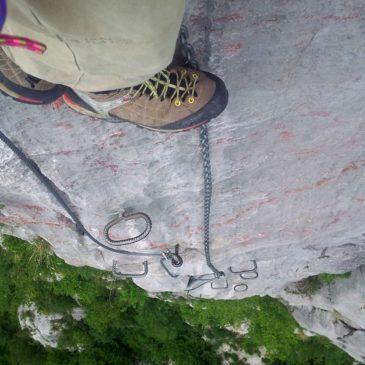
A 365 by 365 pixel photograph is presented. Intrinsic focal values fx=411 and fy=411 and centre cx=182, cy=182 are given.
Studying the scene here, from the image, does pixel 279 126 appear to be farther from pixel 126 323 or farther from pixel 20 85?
pixel 126 323

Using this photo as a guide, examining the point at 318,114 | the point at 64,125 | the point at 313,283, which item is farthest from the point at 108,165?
the point at 313,283

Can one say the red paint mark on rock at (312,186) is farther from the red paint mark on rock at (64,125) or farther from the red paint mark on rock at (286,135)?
the red paint mark on rock at (64,125)

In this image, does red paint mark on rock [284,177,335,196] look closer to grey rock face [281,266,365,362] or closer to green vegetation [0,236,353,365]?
grey rock face [281,266,365,362]

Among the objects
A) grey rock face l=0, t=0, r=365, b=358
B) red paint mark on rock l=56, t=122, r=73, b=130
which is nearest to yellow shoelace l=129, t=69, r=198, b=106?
grey rock face l=0, t=0, r=365, b=358

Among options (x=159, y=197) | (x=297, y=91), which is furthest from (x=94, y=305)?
(x=297, y=91)

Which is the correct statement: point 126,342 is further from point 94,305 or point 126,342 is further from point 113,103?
point 113,103
